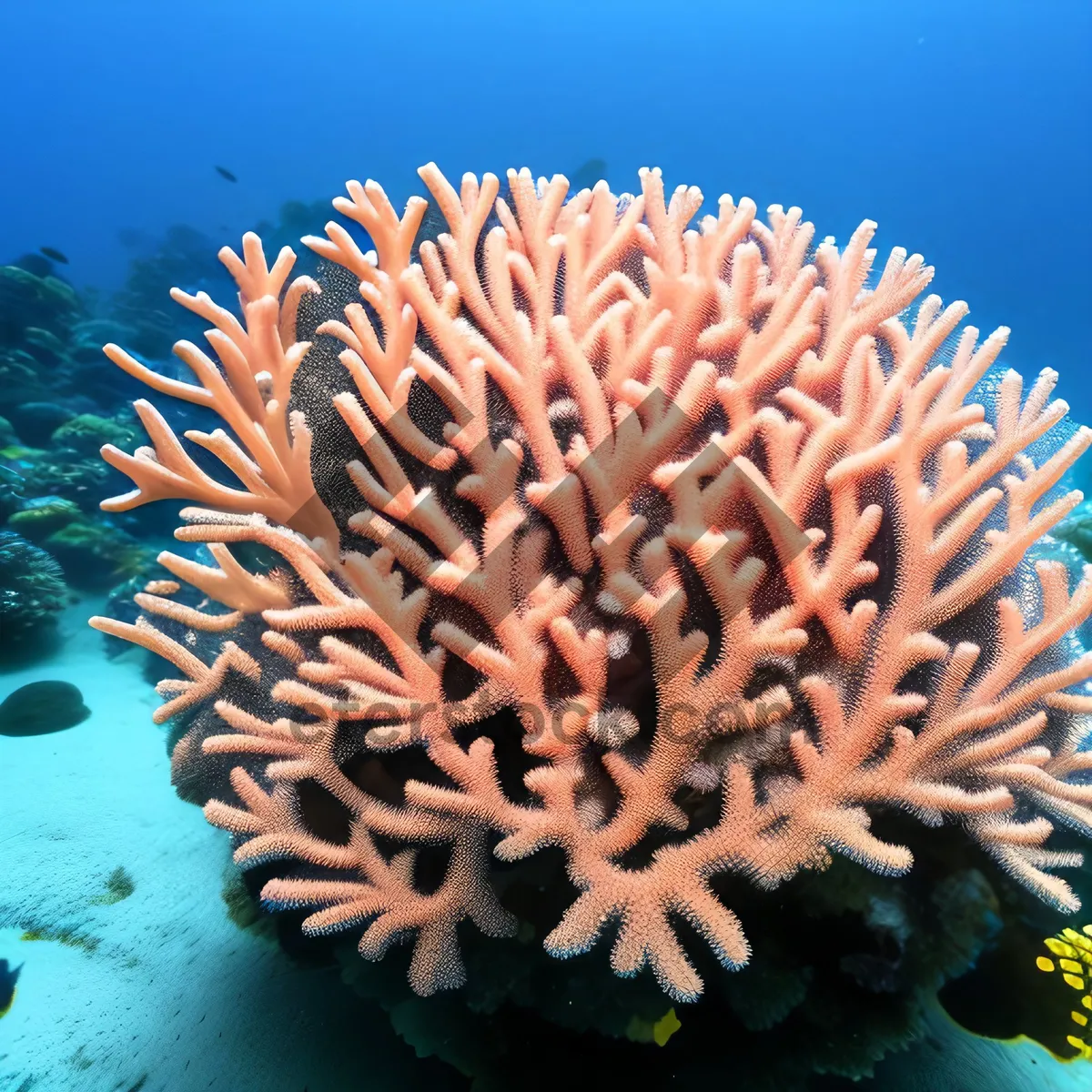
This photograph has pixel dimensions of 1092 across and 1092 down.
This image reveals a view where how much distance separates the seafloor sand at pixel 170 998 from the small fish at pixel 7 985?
0.02 m

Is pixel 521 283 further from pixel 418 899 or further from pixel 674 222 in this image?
pixel 418 899

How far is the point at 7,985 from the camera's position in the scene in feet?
7.21

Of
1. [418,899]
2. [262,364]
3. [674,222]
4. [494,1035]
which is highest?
[674,222]

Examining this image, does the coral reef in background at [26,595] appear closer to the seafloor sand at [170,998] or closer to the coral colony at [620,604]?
the seafloor sand at [170,998]

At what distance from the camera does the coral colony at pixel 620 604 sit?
1.49m

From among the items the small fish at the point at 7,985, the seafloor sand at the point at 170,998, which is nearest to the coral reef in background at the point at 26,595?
the seafloor sand at the point at 170,998

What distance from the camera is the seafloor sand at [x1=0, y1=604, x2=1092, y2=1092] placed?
1838 mm

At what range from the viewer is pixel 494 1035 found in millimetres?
1829

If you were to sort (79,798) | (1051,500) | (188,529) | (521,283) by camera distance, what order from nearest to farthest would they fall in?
(188,529) < (1051,500) < (521,283) < (79,798)

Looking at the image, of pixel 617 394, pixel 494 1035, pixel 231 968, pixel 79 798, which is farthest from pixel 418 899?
pixel 79 798

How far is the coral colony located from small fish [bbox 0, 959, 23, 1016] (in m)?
1.02

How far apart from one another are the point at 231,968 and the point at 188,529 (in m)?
1.59

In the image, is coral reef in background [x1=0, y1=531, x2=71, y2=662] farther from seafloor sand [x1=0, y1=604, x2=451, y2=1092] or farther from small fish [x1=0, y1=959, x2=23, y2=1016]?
small fish [x1=0, y1=959, x2=23, y2=1016]

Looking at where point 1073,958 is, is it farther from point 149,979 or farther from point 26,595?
point 26,595
